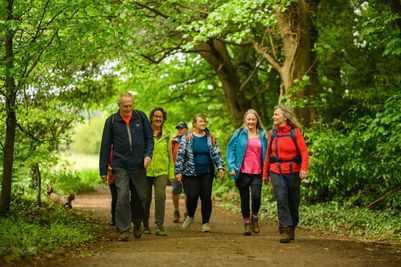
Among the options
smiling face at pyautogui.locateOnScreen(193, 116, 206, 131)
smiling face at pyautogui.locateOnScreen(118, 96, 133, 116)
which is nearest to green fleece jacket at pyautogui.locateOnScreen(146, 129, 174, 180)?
smiling face at pyautogui.locateOnScreen(193, 116, 206, 131)

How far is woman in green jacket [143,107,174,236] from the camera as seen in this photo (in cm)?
950

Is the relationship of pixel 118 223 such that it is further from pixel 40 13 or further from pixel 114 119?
pixel 40 13

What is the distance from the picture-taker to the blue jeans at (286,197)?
337 inches

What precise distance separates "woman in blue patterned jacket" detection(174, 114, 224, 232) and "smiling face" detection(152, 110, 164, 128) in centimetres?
51

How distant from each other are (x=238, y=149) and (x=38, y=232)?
3663mm

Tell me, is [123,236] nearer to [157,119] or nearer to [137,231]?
[137,231]

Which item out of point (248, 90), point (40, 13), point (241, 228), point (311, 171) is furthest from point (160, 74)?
point (40, 13)

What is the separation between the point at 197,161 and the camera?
32.5 ft

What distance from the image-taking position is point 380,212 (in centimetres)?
1171

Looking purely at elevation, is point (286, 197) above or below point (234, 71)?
below

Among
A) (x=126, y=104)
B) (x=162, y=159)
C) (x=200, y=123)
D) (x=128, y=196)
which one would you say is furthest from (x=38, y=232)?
(x=200, y=123)

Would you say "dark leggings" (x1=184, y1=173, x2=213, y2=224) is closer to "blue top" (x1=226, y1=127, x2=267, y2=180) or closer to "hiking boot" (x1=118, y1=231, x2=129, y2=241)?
"blue top" (x1=226, y1=127, x2=267, y2=180)

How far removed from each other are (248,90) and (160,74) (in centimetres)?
372

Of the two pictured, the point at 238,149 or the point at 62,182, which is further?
the point at 62,182
